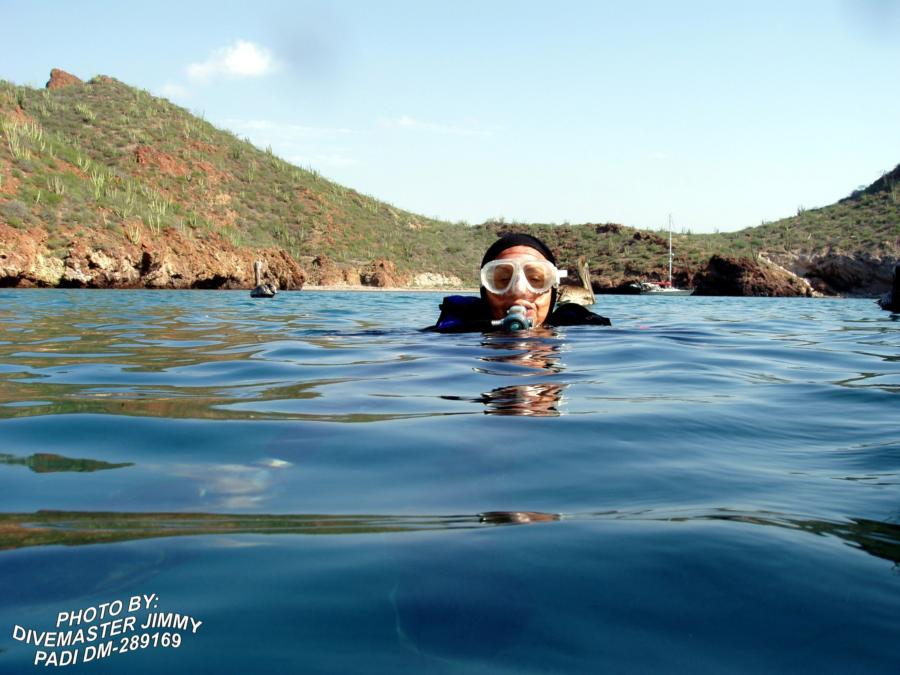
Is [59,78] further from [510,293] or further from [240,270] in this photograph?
[510,293]

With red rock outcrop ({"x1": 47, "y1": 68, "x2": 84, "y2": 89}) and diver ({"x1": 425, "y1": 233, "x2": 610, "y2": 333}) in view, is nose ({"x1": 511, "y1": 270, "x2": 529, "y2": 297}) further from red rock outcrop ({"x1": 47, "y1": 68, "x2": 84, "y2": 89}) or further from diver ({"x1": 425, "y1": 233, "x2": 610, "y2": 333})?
red rock outcrop ({"x1": 47, "y1": 68, "x2": 84, "y2": 89})

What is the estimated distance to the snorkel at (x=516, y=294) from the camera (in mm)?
6301

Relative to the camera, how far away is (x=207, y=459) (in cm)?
221

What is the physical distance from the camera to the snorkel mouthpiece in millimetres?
6242

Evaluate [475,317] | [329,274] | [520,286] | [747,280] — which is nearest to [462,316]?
[475,317]

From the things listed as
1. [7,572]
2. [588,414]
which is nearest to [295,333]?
[588,414]

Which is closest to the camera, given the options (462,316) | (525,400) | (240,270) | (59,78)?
(525,400)

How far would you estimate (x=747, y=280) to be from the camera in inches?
1340

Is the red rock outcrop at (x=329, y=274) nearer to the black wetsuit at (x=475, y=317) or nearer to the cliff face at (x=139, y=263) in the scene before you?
the cliff face at (x=139, y=263)

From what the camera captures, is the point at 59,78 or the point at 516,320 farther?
the point at 59,78

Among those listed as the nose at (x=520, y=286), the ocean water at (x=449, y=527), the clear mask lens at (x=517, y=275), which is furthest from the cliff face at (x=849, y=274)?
the ocean water at (x=449, y=527)

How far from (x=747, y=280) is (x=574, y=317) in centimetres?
2932

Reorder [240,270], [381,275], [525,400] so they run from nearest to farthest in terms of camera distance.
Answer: [525,400]
[240,270]
[381,275]

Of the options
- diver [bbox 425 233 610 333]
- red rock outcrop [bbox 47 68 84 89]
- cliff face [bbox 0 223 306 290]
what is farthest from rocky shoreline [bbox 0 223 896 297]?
red rock outcrop [bbox 47 68 84 89]
